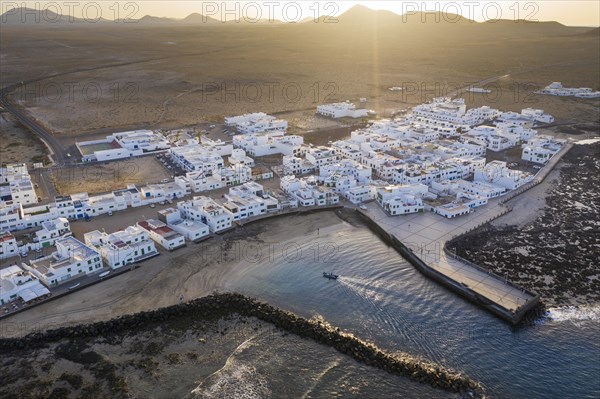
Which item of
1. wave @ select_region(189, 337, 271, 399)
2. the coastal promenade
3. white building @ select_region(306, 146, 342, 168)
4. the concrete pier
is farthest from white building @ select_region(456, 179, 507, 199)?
wave @ select_region(189, 337, 271, 399)

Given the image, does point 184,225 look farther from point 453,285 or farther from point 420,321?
point 453,285

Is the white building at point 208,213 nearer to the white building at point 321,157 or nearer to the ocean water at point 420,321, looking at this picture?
the ocean water at point 420,321

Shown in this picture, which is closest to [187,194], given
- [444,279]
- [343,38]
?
[444,279]

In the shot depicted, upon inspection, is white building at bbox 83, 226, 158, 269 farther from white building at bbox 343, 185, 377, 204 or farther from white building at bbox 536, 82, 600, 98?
white building at bbox 536, 82, 600, 98

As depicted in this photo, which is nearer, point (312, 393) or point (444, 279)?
point (312, 393)

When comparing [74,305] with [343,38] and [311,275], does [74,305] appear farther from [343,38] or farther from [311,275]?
[343,38]

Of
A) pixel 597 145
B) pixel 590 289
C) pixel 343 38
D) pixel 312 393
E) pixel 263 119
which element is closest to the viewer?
pixel 312 393

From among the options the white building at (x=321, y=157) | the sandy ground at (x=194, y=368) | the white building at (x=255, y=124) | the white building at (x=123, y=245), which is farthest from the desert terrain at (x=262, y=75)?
the sandy ground at (x=194, y=368)

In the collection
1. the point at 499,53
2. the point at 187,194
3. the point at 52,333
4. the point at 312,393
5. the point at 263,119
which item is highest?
the point at 499,53
